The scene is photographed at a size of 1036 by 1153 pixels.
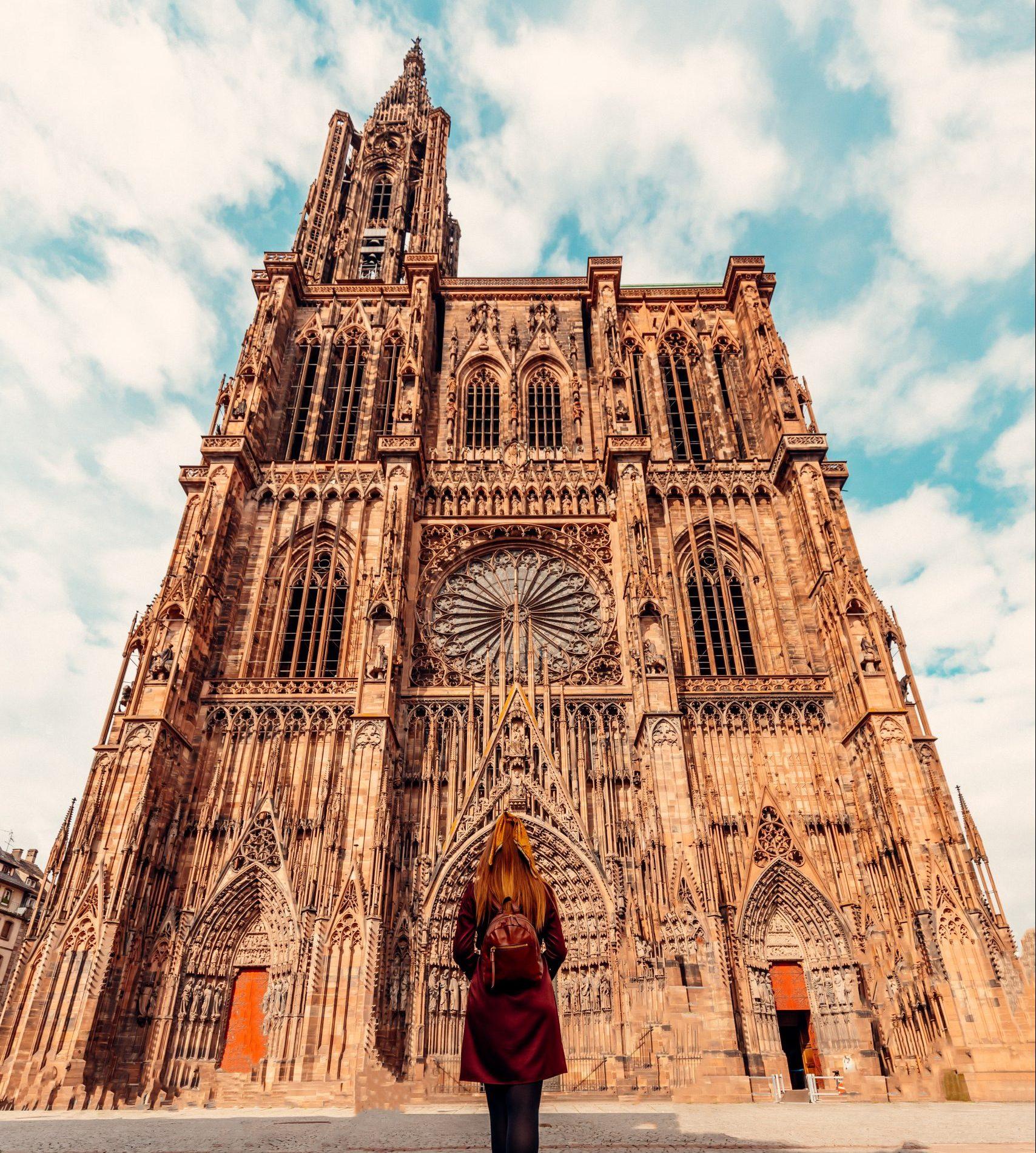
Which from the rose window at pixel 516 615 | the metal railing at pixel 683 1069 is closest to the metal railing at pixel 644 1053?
the metal railing at pixel 683 1069

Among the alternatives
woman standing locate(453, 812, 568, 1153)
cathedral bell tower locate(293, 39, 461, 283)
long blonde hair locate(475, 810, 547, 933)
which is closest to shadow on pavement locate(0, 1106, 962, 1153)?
woman standing locate(453, 812, 568, 1153)

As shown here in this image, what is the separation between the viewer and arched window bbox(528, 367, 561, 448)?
28.4 meters

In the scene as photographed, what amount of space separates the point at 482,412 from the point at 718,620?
39.9 ft

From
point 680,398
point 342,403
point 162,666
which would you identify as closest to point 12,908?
point 162,666

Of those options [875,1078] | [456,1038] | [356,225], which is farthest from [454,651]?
[356,225]

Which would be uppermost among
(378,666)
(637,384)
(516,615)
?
(637,384)

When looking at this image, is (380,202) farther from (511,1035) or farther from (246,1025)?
(511,1035)

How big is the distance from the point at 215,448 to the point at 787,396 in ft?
64.2

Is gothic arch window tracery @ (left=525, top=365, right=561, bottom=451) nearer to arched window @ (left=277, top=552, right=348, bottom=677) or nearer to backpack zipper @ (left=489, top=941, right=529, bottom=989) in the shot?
arched window @ (left=277, top=552, right=348, bottom=677)

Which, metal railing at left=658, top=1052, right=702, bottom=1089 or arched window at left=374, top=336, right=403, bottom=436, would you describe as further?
arched window at left=374, top=336, right=403, bottom=436

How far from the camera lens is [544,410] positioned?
29297mm

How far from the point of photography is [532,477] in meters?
26.7

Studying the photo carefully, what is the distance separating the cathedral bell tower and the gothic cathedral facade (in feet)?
16.1

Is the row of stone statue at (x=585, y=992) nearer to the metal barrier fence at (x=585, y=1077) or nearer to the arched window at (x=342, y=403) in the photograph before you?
the metal barrier fence at (x=585, y=1077)
